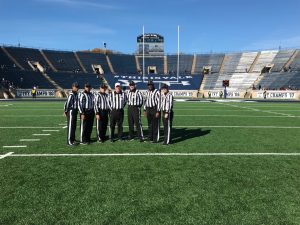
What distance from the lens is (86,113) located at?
9.10m

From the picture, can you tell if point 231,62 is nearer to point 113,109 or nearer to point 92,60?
point 92,60

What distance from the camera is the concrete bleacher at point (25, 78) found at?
4916 centimetres

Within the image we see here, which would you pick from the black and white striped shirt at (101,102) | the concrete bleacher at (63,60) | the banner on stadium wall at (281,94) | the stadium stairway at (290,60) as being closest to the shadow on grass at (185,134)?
the black and white striped shirt at (101,102)

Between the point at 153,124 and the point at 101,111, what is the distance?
5.19 ft

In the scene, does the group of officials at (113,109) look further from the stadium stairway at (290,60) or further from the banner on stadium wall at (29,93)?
the stadium stairway at (290,60)

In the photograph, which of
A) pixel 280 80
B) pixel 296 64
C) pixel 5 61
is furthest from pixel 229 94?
pixel 5 61

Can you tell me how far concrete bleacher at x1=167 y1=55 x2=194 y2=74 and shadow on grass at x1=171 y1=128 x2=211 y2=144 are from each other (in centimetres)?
5138

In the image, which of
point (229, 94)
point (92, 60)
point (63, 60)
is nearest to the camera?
point (229, 94)

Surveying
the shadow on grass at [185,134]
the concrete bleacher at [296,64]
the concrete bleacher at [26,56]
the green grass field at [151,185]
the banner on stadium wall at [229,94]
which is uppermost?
the concrete bleacher at [26,56]

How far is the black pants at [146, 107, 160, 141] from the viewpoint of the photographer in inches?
358

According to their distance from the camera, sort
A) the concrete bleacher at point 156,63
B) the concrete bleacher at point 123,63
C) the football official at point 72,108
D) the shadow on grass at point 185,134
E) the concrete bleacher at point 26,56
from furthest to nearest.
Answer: the concrete bleacher at point 156,63, the concrete bleacher at point 123,63, the concrete bleacher at point 26,56, the shadow on grass at point 185,134, the football official at point 72,108

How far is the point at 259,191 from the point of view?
475 centimetres

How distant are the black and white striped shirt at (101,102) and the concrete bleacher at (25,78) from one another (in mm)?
43167

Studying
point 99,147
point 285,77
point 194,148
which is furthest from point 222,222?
point 285,77
